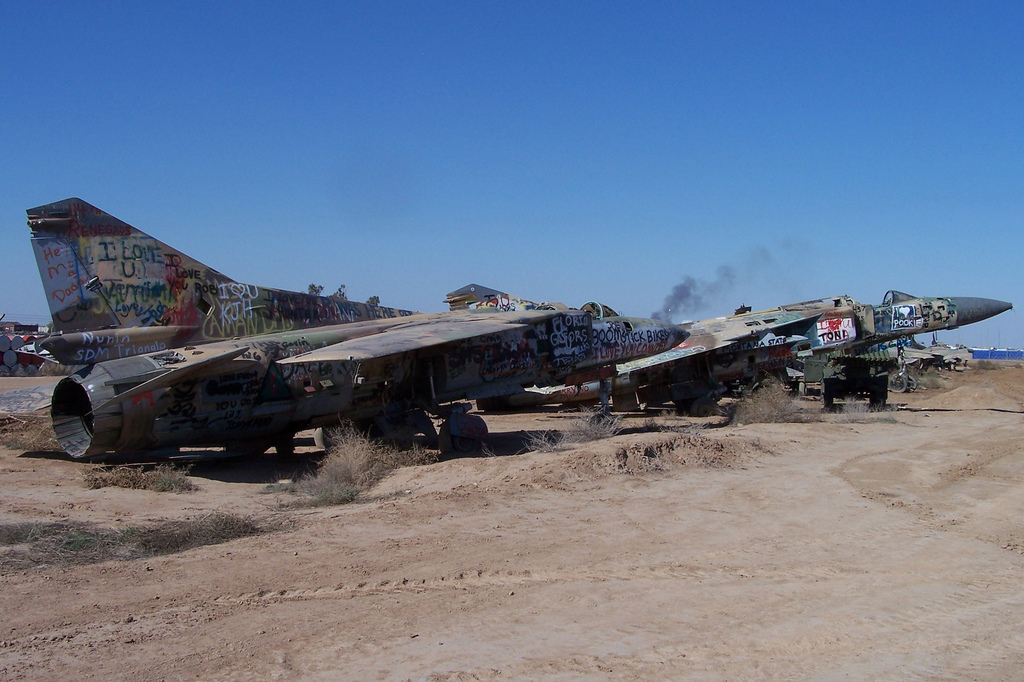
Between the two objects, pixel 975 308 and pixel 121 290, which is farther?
pixel 975 308

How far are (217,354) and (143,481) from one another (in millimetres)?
2318

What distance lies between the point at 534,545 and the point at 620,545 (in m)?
0.84

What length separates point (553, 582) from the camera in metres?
6.63

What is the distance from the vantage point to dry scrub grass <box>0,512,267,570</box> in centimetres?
699

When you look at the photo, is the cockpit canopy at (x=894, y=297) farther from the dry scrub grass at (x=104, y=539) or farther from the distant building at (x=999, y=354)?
the distant building at (x=999, y=354)

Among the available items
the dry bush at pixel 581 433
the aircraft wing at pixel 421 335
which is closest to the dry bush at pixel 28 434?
the aircraft wing at pixel 421 335

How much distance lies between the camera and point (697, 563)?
7.25 m

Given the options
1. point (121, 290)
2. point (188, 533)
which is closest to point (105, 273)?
point (121, 290)

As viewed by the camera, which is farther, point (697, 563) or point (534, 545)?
point (534, 545)

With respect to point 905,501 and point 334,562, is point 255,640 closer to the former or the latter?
point 334,562

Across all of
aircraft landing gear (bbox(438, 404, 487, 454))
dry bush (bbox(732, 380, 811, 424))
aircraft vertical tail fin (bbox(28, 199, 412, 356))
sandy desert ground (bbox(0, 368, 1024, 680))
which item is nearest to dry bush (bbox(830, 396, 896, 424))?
dry bush (bbox(732, 380, 811, 424))

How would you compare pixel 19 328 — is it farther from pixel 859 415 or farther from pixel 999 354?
pixel 999 354

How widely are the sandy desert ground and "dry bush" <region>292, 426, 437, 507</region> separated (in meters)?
0.39

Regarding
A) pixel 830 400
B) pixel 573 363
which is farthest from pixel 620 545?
pixel 830 400
